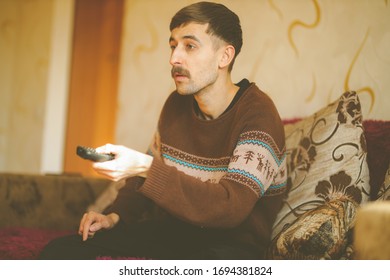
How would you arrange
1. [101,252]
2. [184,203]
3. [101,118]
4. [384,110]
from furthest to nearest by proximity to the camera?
[101,118] < [384,110] < [101,252] < [184,203]

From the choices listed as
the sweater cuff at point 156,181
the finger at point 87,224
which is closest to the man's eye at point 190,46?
the sweater cuff at point 156,181

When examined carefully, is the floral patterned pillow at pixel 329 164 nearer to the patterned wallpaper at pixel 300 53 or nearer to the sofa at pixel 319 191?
the sofa at pixel 319 191

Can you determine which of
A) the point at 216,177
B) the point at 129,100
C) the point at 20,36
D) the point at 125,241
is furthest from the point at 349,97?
the point at 20,36

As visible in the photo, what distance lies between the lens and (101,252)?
0.90 m

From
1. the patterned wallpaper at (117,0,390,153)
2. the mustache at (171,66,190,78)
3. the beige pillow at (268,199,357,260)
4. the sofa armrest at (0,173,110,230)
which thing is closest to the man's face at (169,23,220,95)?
the mustache at (171,66,190,78)

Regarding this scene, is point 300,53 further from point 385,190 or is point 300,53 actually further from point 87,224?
point 87,224

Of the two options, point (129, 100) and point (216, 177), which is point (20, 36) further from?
point (216, 177)

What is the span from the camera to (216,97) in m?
0.99

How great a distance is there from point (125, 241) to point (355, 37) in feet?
2.36

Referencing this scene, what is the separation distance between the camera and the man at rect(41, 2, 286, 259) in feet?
2.53

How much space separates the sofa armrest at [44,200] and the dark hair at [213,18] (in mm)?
585

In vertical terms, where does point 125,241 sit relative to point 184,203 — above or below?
below

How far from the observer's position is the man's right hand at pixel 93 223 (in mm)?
904

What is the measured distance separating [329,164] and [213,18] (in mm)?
397
